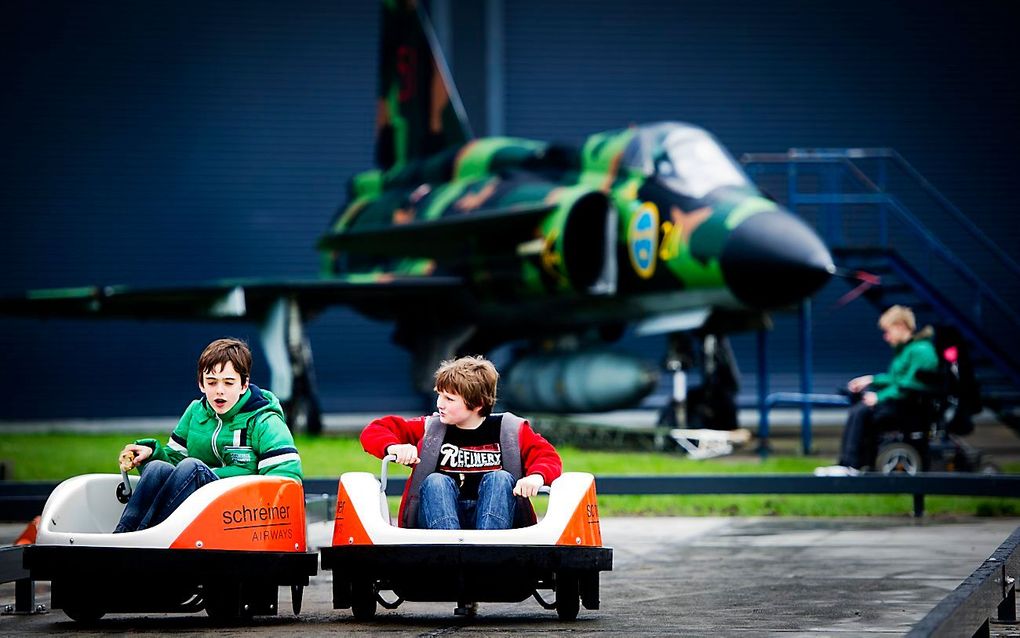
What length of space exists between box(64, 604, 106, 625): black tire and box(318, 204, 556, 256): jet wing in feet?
36.8

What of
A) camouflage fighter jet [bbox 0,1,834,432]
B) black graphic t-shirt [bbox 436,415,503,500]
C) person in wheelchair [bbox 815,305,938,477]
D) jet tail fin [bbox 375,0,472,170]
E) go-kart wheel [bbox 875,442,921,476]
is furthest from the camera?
jet tail fin [bbox 375,0,472,170]

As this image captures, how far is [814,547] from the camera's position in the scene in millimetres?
8312

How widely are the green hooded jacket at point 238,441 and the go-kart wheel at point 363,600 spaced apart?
48 centimetres

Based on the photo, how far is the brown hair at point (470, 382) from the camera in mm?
5492

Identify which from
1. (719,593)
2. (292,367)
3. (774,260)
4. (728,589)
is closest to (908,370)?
(774,260)

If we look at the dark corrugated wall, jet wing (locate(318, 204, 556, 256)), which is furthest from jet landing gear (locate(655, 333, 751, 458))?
the dark corrugated wall

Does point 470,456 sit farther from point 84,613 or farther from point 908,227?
point 908,227

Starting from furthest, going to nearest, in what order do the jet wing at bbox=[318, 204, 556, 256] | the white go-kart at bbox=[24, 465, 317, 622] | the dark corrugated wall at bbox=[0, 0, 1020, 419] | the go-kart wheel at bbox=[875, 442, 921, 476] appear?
1. the dark corrugated wall at bbox=[0, 0, 1020, 419]
2. the jet wing at bbox=[318, 204, 556, 256]
3. the go-kart wheel at bbox=[875, 442, 921, 476]
4. the white go-kart at bbox=[24, 465, 317, 622]

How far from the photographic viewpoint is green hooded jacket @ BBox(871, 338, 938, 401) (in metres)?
11.2

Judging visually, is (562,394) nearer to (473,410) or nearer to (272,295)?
(272,295)

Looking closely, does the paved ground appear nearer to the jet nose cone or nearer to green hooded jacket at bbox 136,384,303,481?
green hooded jacket at bbox 136,384,303,481

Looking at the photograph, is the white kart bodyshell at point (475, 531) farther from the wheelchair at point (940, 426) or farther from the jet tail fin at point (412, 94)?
the jet tail fin at point (412, 94)

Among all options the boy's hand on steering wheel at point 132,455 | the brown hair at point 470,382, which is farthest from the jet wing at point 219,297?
the brown hair at point 470,382

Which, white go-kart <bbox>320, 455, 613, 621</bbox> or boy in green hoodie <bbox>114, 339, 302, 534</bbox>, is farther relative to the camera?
boy in green hoodie <bbox>114, 339, 302, 534</bbox>
